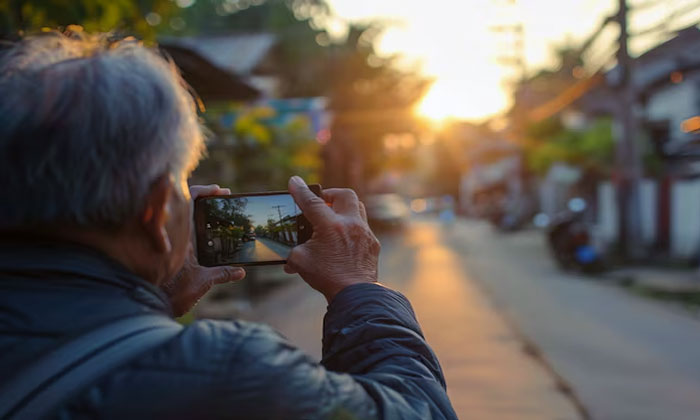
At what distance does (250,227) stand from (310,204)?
0.14 meters

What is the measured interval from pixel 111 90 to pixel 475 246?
735 inches

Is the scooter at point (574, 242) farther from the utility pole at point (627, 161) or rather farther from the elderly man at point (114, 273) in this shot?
the elderly man at point (114, 273)

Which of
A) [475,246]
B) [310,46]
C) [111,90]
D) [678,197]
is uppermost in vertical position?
[310,46]

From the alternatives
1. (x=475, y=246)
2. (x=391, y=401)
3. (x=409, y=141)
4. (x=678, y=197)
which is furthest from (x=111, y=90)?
(x=409, y=141)

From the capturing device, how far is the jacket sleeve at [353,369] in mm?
863

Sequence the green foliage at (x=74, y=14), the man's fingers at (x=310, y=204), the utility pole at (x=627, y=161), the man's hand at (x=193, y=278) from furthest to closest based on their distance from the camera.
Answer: the utility pole at (x=627, y=161)
the green foliage at (x=74, y=14)
the man's hand at (x=193, y=278)
the man's fingers at (x=310, y=204)

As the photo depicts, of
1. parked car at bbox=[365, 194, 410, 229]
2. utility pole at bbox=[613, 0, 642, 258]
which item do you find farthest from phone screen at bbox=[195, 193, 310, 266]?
parked car at bbox=[365, 194, 410, 229]

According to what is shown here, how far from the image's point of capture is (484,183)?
5425cm

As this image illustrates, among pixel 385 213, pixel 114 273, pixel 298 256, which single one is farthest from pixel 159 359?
pixel 385 213

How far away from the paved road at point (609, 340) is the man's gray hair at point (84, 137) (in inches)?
141

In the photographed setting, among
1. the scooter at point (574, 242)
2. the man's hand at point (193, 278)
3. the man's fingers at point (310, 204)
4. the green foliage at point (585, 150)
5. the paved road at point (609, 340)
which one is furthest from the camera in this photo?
the green foliage at point (585, 150)

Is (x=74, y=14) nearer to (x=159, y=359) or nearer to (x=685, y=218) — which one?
(x=159, y=359)

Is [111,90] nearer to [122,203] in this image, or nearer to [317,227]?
[122,203]

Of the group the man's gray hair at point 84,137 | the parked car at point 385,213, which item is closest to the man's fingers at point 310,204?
the man's gray hair at point 84,137
